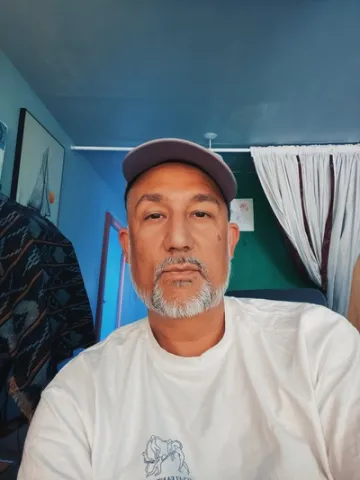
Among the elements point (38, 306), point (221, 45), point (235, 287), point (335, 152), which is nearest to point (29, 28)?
point (221, 45)

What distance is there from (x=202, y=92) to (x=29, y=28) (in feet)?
2.83

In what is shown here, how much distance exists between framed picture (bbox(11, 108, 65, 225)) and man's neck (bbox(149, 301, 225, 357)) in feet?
4.41

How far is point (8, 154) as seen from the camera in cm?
181

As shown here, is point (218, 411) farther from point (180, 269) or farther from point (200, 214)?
point (200, 214)

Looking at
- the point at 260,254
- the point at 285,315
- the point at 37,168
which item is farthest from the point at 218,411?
the point at 260,254

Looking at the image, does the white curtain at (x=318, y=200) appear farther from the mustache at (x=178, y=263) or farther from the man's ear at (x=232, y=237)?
the mustache at (x=178, y=263)

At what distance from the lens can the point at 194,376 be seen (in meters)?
0.73

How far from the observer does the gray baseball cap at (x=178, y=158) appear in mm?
849

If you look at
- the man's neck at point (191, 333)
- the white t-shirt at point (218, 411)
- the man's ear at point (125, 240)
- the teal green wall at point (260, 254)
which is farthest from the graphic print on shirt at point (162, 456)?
the teal green wall at point (260, 254)

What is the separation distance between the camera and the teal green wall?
8.90 ft

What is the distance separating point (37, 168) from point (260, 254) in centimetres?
163

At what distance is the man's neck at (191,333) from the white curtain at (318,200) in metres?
1.79

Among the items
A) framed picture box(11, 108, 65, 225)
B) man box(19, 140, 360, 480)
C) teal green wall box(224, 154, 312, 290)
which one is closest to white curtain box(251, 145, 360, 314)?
teal green wall box(224, 154, 312, 290)

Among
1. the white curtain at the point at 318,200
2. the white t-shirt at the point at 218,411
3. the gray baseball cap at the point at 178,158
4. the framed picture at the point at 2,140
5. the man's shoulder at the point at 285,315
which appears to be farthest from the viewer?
the white curtain at the point at 318,200
